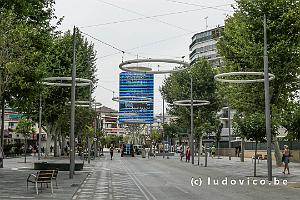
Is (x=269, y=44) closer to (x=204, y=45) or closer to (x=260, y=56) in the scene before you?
(x=260, y=56)

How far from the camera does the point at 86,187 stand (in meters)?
20.6

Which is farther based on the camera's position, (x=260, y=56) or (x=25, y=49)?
(x=260, y=56)

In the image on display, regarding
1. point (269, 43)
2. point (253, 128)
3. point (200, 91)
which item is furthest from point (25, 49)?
point (200, 91)

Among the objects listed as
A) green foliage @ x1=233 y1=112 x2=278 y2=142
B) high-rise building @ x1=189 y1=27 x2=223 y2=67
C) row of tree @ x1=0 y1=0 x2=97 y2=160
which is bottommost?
green foliage @ x1=233 y1=112 x2=278 y2=142

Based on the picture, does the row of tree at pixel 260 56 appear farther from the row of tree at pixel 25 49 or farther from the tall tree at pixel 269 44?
the row of tree at pixel 25 49

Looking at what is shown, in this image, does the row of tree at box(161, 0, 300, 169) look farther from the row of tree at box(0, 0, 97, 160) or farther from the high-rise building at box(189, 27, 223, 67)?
the high-rise building at box(189, 27, 223, 67)

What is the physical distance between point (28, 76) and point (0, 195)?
9.80 meters

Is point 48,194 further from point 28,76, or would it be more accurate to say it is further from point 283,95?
point 283,95

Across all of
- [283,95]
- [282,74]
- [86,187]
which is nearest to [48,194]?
[86,187]

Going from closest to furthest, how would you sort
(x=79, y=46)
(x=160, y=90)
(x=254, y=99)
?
(x=254, y=99)
(x=79, y=46)
(x=160, y=90)

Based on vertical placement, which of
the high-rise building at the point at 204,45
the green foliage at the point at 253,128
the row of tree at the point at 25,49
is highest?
the high-rise building at the point at 204,45

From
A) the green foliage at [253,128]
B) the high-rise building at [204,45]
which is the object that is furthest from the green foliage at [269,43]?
the high-rise building at [204,45]

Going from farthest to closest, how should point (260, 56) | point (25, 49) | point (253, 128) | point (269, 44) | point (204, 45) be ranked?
point (204, 45)
point (269, 44)
point (260, 56)
point (253, 128)
point (25, 49)

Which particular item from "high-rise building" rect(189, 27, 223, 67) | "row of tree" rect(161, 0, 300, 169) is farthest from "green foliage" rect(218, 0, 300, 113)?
"high-rise building" rect(189, 27, 223, 67)
